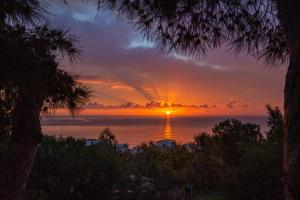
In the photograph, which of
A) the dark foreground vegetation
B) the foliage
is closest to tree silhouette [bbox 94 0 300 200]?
the foliage

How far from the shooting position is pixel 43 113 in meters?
5.21

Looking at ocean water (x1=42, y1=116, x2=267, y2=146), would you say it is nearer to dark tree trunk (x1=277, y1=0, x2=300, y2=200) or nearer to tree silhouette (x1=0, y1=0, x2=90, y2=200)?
tree silhouette (x1=0, y1=0, x2=90, y2=200)

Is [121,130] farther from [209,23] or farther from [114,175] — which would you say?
[209,23]

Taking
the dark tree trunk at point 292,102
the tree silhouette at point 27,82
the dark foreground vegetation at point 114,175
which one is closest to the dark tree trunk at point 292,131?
the dark tree trunk at point 292,102

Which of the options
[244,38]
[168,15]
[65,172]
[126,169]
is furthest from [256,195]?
[168,15]

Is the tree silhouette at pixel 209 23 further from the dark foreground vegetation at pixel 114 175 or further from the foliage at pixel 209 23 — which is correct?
the dark foreground vegetation at pixel 114 175

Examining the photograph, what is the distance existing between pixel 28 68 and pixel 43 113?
1.77 meters

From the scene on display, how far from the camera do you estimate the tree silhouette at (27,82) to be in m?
3.34

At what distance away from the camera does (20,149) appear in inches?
199

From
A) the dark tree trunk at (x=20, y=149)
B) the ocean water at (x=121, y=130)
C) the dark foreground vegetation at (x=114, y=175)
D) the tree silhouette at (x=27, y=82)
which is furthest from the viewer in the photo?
the ocean water at (x=121, y=130)

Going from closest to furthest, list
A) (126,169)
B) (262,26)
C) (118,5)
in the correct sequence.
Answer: (118,5) < (262,26) < (126,169)

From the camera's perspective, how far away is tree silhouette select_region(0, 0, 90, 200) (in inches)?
132

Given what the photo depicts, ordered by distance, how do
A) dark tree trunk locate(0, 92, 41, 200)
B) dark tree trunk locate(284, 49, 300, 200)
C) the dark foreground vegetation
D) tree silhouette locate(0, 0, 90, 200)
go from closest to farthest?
dark tree trunk locate(284, 49, 300, 200) → tree silhouette locate(0, 0, 90, 200) → dark tree trunk locate(0, 92, 41, 200) → the dark foreground vegetation

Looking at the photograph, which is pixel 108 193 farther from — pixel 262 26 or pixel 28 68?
pixel 28 68
